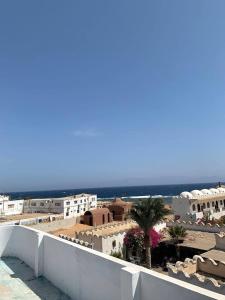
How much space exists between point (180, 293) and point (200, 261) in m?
15.2

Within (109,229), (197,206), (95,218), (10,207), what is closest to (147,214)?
(109,229)

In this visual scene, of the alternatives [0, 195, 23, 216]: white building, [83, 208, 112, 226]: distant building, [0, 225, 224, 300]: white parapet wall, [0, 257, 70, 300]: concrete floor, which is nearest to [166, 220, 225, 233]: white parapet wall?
[83, 208, 112, 226]: distant building

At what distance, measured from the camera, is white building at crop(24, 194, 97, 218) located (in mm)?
71688

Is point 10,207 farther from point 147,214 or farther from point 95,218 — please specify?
point 147,214

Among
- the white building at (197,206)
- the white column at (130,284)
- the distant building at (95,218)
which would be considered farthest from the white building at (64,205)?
the white column at (130,284)

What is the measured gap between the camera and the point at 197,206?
4453 cm

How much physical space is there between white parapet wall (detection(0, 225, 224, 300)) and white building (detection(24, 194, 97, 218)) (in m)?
61.9

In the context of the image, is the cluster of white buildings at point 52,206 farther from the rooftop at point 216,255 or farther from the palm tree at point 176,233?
the rooftop at point 216,255

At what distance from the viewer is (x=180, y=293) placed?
462cm

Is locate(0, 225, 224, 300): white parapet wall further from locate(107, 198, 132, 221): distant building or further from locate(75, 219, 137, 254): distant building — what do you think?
locate(107, 198, 132, 221): distant building

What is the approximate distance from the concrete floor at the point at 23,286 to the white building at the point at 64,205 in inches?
2443

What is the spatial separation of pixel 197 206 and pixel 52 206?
39332 millimetres

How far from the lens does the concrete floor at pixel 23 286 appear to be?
7.16 meters

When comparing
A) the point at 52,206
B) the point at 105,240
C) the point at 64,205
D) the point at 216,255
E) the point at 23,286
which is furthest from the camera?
the point at 52,206
